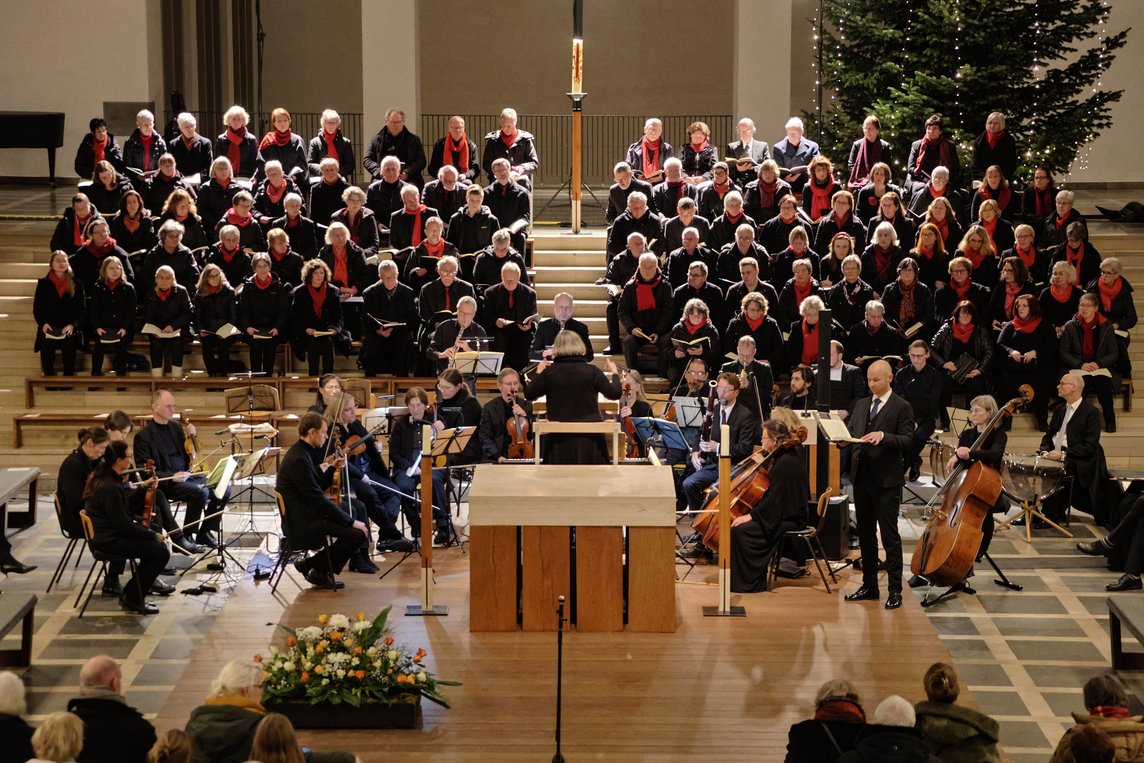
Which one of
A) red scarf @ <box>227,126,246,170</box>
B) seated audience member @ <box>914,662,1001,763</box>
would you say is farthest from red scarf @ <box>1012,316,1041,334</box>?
red scarf @ <box>227,126,246,170</box>

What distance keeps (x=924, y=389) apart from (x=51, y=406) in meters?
7.80

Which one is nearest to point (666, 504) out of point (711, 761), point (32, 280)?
point (711, 761)

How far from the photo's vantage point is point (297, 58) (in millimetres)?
23406

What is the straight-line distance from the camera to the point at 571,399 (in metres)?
9.40

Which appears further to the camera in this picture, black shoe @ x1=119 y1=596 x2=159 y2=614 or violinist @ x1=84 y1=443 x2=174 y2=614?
black shoe @ x1=119 y1=596 x2=159 y2=614

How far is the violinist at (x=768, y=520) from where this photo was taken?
9.27m

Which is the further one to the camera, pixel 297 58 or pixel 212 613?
pixel 297 58

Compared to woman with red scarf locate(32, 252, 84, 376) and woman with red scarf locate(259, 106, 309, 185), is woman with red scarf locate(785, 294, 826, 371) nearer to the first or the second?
woman with red scarf locate(259, 106, 309, 185)

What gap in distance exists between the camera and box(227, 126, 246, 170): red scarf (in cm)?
1582

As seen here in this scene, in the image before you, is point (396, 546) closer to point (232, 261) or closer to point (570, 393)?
point (570, 393)

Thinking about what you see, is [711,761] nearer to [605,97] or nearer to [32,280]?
[32,280]

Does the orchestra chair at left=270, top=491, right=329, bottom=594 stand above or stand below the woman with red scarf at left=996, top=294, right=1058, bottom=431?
below

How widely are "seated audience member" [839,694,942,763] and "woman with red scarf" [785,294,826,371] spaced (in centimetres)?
712

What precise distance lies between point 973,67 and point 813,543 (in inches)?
313
